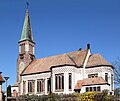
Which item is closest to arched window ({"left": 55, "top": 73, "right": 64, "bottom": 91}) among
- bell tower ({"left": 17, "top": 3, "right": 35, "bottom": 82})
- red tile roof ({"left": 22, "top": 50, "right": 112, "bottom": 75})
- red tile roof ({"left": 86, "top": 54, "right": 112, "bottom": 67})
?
red tile roof ({"left": 22, "top": 50, "right": 112, "bottom": 75})

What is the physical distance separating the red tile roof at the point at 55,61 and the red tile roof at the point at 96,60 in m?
1.75

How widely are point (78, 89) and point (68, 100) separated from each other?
12047mm

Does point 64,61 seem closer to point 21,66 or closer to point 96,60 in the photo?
point 96,60

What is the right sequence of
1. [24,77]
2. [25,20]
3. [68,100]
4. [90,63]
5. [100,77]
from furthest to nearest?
[25,20], [24,77], [90,63], [100,77], [68,100]

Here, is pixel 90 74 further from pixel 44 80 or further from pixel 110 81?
pixel 44 80

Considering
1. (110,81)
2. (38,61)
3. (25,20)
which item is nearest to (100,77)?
(110,81)

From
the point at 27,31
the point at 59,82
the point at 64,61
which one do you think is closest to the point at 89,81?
the point at 59,82

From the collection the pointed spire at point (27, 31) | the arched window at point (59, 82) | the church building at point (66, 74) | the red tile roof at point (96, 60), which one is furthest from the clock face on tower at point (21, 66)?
the red tile roof at point (96, 60)

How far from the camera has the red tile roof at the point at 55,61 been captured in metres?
61.3

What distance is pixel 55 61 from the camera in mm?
66250

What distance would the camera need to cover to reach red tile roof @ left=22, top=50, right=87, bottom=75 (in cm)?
6131

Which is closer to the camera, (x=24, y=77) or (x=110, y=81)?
(x=110, y=81)

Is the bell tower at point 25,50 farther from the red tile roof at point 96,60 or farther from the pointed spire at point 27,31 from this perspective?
the red tile roof at point 96,60

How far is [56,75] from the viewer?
60.9 meters
